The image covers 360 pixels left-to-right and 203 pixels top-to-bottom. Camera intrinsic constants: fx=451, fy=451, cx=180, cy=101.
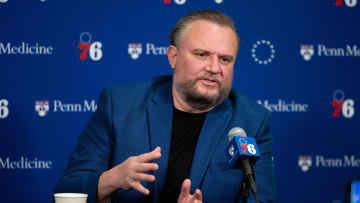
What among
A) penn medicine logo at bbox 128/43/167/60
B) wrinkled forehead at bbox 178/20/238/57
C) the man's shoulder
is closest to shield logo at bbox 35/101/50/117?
penn medicine logo at bbox 128/43/167/60

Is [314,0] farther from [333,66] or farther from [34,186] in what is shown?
[34,186]

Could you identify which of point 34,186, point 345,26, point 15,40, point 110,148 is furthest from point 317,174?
point 15,40

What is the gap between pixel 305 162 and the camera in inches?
149

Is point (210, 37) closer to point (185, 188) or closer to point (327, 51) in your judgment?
point (185, 188)

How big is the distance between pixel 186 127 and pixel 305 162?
1536 millimetres

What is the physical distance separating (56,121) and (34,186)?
21.5 inches

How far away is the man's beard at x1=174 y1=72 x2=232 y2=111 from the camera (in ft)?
8.47

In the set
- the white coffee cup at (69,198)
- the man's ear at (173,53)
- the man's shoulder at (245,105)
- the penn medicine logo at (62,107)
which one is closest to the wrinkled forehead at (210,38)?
the man's ear at (173,53)

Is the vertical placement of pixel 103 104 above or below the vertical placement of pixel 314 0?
below

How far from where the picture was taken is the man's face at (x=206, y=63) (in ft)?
8.30

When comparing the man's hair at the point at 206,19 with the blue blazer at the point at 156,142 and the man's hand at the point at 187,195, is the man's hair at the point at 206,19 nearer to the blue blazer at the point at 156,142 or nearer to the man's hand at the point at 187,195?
the blue blazer at the point at 156,142

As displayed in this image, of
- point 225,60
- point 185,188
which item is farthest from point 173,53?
point 185,188

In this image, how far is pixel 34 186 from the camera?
→ 3621mm

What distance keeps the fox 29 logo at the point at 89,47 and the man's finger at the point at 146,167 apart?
6.51ft
